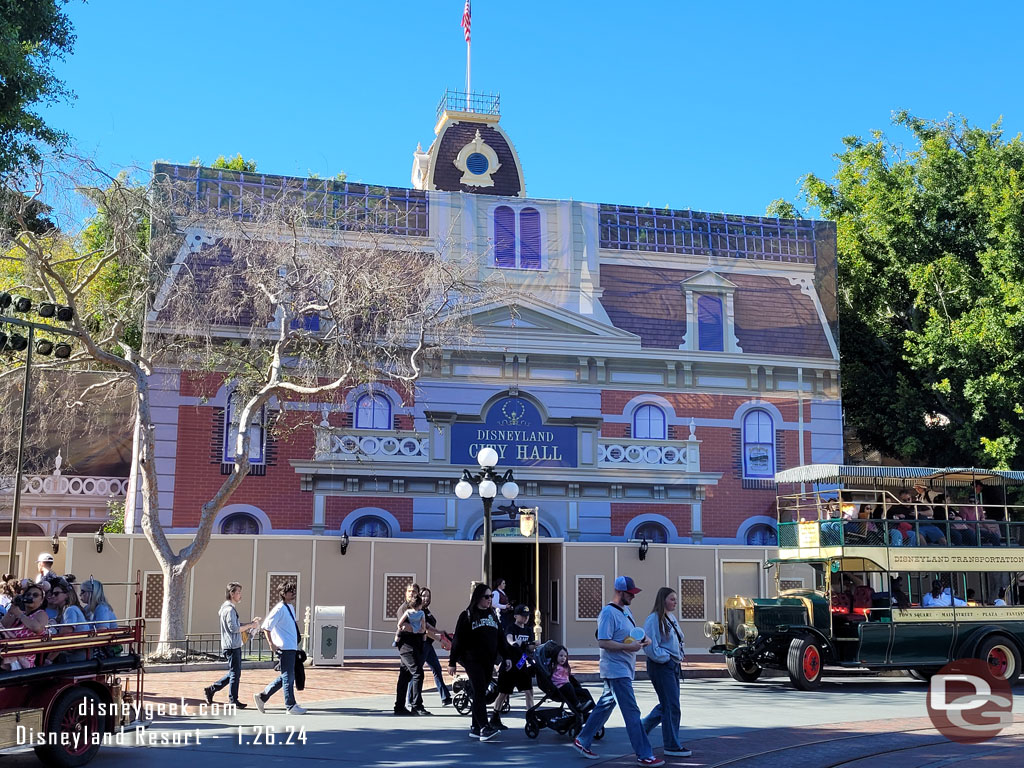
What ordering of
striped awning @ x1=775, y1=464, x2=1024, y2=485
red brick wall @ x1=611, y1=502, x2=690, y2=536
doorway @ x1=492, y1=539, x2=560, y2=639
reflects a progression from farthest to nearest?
1. red brick wall @ x1=611, y1=502, x2=690, y2=536
2. doorway @ x1=492, y1=539, x2=560, y2=639
3. striped awning @ x1=775, y1=464, x2=1024, y2=485

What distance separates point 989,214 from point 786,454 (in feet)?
27.7

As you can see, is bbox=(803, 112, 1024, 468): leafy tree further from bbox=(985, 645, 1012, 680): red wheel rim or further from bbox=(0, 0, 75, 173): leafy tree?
bbox=(0, 0, 75, 173): leafy tree

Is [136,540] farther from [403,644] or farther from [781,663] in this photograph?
[781,663]

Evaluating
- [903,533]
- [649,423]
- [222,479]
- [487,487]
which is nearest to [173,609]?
[222,479]

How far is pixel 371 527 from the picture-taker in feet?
86.9

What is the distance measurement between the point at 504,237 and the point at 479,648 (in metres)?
17.9

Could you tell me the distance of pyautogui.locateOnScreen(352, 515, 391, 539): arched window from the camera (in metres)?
26.4

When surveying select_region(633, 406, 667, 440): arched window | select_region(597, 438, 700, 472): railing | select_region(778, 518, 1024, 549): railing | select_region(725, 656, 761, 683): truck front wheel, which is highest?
select_region(633, 406, 667, 440): arched window

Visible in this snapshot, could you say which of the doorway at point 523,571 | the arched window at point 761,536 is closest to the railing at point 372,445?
the doorway at point 523,571

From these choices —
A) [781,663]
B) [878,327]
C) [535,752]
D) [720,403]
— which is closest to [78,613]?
[535,752]

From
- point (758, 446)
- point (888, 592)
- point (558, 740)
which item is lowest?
point (558, 740)

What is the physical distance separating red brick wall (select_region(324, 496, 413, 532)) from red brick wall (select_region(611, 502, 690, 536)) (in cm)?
517

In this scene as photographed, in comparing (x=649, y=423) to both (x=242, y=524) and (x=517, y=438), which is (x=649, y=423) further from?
(x=242, y=524)

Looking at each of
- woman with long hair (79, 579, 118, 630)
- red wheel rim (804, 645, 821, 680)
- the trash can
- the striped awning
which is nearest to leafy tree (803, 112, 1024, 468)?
the striped awning
